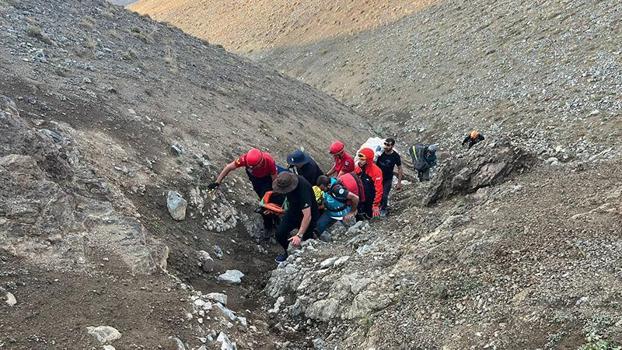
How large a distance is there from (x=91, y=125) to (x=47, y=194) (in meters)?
3.27

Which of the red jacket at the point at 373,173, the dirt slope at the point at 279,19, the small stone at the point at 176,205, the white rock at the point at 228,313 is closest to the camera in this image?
the white rock at the point at 228,313

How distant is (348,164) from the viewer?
9.21 metres

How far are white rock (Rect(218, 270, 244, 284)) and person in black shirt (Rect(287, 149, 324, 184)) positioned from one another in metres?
2.04

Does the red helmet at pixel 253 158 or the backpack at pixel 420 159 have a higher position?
the red helmet at pixel 253 158

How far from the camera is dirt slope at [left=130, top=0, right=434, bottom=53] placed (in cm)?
3312

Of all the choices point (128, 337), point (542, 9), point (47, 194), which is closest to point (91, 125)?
point (47, 194)

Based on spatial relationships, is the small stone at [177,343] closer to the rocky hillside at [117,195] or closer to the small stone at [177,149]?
the rocky hillside at [117,195]

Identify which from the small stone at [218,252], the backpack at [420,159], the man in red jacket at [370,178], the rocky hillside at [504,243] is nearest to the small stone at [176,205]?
the small stone at [218,252]

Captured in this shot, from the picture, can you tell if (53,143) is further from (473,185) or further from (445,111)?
(445,111)

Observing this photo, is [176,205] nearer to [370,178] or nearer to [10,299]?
[370,178]

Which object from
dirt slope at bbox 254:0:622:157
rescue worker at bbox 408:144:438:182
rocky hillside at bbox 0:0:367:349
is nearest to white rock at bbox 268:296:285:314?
rocky hillside at bbox 0:0:367:349

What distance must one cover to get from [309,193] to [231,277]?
1638mm

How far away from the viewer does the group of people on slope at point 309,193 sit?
7.81 m

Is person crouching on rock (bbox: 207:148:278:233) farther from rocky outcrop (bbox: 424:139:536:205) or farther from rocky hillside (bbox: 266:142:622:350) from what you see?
rocky outcrop (bbox: 424:139:536:205)
